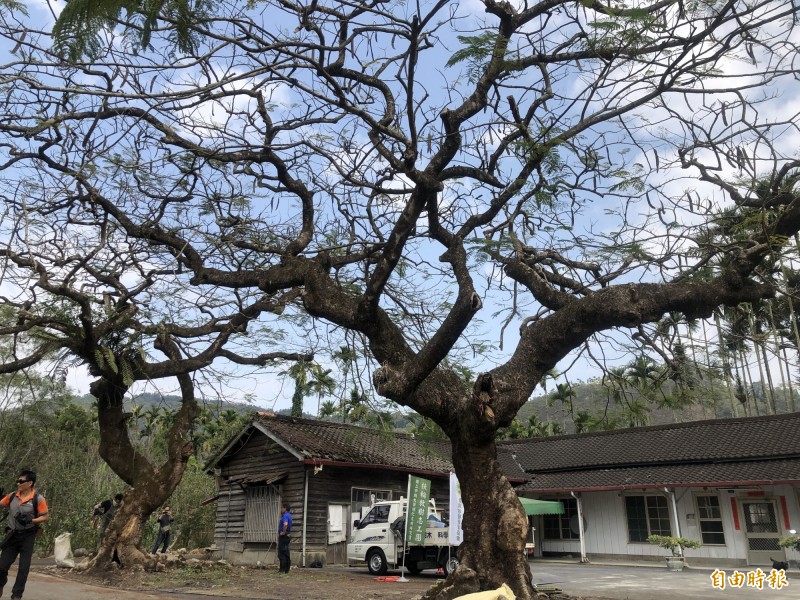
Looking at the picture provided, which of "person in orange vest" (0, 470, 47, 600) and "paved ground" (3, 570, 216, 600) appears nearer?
"person in orange vest" (0, 470, 47, 600)

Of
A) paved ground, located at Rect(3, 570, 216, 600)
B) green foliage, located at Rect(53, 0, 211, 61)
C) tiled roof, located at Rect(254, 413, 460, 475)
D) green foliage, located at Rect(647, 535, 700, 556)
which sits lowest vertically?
paved ground, located at Rect(3, 570, 216, 600)

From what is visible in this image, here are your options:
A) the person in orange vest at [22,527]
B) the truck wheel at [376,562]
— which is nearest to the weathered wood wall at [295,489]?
the truck wheel at [376,562]

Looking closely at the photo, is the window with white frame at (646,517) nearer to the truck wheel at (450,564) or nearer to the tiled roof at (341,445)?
the tiled roof at (341,445)

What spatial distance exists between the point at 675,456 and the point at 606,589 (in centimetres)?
1134

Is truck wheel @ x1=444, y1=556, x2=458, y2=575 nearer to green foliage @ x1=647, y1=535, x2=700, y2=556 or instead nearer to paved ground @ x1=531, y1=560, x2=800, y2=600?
paved ground @ x1=531, y1=560, x2=800, y2=600

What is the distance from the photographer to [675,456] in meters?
21.7

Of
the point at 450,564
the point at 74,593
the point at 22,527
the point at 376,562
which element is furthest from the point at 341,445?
the point at 22,527

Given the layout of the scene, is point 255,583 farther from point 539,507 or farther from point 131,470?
Result: point 539,507

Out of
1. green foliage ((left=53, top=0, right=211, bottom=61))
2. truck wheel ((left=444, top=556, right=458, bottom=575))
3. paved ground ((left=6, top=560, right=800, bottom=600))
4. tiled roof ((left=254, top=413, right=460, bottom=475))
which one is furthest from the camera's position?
tiled roof ((left=254, top=413, right=460, bottom=475))

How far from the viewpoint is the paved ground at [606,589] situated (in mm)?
9523

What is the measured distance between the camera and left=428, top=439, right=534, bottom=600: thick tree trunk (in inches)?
286

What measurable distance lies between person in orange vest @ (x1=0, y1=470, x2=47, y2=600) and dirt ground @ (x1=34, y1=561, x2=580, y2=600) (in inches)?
131

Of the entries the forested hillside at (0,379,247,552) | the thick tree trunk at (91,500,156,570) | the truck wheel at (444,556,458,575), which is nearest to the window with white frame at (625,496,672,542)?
the truck wheel at (444,556,458,575)

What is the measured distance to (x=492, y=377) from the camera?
7719mm
